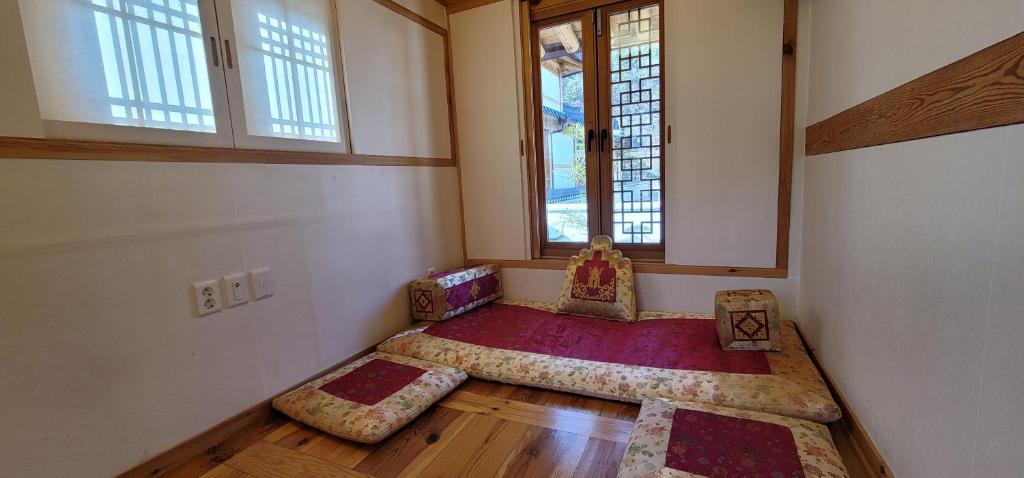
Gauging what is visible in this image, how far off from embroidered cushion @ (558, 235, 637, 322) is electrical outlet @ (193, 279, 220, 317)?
1783 mm

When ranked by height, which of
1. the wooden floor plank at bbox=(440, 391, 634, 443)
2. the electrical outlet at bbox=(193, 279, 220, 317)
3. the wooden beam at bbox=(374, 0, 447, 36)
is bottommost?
the wooden floor plank at bbox=(440, 391, 634, 443)

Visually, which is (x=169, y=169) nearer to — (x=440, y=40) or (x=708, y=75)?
(x=440, y=40)

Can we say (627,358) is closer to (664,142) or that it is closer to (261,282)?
(664,142)

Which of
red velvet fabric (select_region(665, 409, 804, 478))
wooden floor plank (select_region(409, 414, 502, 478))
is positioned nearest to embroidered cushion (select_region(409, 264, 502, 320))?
wooden floor plank (select_region(409, 414, 502, 478))

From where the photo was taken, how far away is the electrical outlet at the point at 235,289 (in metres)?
1.64

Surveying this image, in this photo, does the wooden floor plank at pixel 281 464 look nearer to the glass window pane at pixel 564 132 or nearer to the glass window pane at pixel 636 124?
the glass window pane at pixel 564 132

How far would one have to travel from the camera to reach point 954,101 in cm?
88

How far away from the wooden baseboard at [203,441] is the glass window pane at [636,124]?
209 cm

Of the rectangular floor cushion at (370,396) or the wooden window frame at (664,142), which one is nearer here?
the rectangular floor cushion at (370,396)

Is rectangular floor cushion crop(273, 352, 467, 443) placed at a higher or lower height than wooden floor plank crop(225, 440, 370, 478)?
higher

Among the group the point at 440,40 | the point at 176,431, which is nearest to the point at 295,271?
the point at 176,431

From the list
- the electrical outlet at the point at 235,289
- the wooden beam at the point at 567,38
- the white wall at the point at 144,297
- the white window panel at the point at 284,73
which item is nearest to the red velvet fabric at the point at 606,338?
the white wall at the point at 144,297

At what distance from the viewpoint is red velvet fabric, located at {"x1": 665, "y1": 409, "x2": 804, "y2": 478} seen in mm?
1198

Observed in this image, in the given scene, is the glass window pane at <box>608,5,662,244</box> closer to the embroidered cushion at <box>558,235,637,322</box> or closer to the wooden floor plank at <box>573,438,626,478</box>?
the embroidered cushion at <box>558,235,637,322</box>
